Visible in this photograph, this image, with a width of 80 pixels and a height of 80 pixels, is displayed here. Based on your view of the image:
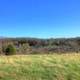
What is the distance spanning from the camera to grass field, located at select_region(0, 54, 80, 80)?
19.9m

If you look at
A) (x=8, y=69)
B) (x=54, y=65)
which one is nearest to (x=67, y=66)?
(x=54, y=65)

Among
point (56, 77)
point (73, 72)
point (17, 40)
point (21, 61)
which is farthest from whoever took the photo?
point (17, 40)

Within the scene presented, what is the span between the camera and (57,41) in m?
76.8

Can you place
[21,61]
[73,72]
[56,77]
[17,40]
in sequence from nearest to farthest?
1. [56,77]
2. [73,72]
3. [21,61]
4. [17,40]

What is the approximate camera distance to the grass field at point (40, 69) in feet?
65.3

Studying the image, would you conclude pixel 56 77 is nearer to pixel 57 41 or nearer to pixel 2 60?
pixel 2 60

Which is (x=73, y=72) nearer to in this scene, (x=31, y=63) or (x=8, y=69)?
(x=31, y=63)

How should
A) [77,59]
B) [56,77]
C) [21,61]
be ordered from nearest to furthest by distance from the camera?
[56,77]
[21,61]
[77,59]

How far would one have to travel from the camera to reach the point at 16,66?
71.1 feet

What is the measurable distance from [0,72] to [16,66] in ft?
6.09

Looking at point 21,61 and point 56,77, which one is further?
point 21,61

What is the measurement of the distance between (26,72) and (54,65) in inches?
118

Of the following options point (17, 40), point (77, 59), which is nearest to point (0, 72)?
point (77, 59)

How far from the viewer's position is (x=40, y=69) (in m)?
21.4
